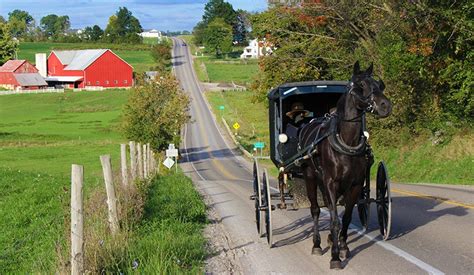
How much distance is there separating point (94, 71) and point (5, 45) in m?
22.8

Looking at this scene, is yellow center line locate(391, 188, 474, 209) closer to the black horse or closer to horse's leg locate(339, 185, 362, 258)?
horse's leg locate(339, 185, 362, 258)

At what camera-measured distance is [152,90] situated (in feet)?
187

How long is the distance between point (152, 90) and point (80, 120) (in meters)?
30.4

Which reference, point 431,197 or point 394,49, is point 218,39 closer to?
point 394,49

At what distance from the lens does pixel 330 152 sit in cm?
957

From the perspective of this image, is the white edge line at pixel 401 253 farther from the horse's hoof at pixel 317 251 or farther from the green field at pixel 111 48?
the green field at pixel 111 48

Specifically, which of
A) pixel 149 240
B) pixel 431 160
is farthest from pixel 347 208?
pixel 431 160

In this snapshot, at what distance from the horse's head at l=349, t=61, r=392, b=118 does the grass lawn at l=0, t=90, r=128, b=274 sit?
14.7ft

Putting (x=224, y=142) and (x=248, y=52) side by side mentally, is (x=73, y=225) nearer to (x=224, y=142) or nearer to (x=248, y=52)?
(x=224, y=142)

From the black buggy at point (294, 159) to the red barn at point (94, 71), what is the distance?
120m

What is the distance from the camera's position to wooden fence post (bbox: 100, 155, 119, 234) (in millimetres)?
10453

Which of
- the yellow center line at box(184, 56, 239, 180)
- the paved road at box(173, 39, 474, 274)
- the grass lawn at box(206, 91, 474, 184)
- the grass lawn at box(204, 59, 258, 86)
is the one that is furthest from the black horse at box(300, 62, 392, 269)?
the grass lawn at box(204, 59, 258, 86)

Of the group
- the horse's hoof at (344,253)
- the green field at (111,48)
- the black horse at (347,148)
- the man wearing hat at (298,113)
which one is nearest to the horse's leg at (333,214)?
the black horse at (347,148)

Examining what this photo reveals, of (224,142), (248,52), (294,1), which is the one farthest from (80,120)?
(248,52)
